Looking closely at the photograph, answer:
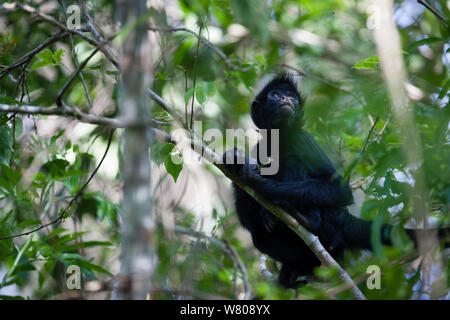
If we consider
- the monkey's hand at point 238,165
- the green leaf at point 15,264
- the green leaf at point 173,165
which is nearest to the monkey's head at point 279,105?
the monkey's hand at point 238,165

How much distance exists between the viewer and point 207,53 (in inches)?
316

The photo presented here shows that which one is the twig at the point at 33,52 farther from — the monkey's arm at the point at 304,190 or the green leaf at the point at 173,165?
the monkey's arm at the point at 304,190

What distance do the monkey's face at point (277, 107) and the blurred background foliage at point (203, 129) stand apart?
28 cm

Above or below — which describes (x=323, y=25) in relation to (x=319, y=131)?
above

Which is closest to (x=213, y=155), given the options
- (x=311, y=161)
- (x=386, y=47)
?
(x=386, y=47)

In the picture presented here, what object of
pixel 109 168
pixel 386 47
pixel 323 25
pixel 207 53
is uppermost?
pixel 323 25

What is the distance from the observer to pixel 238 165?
5.16 meters

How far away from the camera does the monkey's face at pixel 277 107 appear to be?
6.79 meters

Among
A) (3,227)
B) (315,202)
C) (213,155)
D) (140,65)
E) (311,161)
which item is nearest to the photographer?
(140,65)

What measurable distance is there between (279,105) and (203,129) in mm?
1209

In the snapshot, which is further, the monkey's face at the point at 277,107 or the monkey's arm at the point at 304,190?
the monkey's face at the point at 277,107
